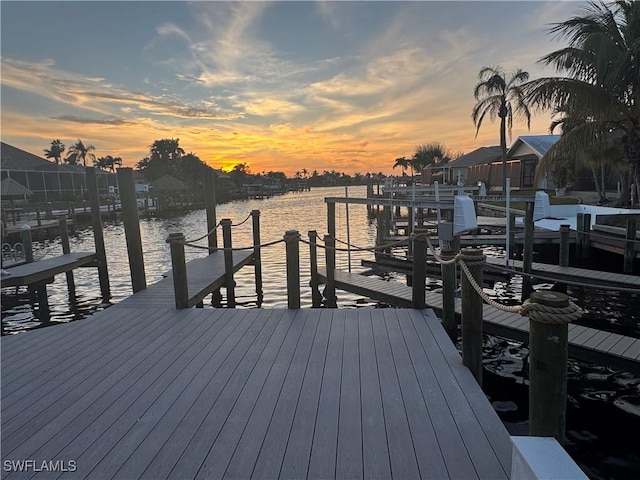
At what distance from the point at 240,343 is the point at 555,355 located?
3.58m

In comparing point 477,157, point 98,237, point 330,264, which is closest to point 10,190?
Answer: point 98,237

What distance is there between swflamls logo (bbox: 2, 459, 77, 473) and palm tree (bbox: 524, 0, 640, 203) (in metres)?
17.1

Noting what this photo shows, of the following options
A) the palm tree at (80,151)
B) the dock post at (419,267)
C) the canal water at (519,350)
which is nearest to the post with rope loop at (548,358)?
the canal water at (519,350)

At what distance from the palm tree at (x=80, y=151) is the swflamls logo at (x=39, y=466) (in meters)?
114

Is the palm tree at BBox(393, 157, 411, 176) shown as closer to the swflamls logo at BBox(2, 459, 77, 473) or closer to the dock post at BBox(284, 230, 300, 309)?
the dock post at BBox(284, 230, 300, 309)

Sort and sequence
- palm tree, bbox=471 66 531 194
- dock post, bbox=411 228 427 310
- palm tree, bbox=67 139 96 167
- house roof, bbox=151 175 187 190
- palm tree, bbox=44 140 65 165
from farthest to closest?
palm tree, bbox=67 139 96 167
palm tree, bbox=44 140 65 165
house roof, bbox=151 175 187 190
palm tree, bbox=471 66 531 194
dock post, bbox=411 228 427 310

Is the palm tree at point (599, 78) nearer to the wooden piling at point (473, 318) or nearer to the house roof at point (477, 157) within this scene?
the wooden piling at point (473, 318)

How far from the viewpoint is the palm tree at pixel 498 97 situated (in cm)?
2933

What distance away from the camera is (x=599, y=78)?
12789 mm

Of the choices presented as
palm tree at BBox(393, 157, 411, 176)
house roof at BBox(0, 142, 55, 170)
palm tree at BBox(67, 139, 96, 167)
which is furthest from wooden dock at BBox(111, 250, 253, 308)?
palm tree at BBox(67, 139, 96, 167)

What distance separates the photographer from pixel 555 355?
2152mm

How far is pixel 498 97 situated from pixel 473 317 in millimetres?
32408

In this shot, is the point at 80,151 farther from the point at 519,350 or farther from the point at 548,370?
the point at 548,370

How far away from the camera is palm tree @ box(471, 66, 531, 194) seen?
2933 cm
